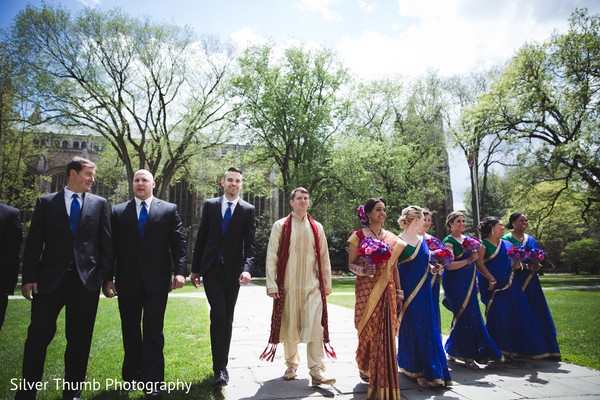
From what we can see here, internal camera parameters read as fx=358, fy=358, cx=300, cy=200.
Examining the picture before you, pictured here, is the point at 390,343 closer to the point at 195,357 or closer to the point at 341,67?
the point at 195,357

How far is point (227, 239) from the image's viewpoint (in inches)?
168

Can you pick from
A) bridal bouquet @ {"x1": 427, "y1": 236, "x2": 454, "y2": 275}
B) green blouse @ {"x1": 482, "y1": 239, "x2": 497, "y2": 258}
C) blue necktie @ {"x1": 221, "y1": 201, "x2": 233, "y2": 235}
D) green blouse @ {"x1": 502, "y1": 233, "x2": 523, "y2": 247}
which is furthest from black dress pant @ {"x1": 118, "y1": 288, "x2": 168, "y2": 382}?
green blouse @ {"x1": 502, "y1": 233, "x2": 523, "y2": 247}

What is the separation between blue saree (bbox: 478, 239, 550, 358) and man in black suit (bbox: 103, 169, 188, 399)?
14.7ft

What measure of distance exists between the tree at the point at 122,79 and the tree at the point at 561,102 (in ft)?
59.9

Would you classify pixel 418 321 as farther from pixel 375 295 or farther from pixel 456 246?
pixel 456 246

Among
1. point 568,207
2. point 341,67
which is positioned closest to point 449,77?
point 341,67

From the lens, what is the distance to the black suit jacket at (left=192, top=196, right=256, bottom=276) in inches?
166

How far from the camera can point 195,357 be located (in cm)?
492

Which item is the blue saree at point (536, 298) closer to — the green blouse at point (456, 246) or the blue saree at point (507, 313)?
the blue saree at point (507, 313)

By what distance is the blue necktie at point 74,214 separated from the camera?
3564 millimetres

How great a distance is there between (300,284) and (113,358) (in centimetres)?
281

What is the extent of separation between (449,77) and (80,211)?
113 ft

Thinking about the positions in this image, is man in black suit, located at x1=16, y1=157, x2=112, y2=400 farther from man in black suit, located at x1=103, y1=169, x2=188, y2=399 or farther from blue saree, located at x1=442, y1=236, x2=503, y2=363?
blue saree, located at x1=442, y1=236, x2=503, y2=363

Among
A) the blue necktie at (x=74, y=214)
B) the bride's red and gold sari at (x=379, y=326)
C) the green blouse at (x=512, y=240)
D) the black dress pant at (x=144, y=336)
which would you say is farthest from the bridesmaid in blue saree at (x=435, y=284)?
the blue necktie at (x=74, y=214)
